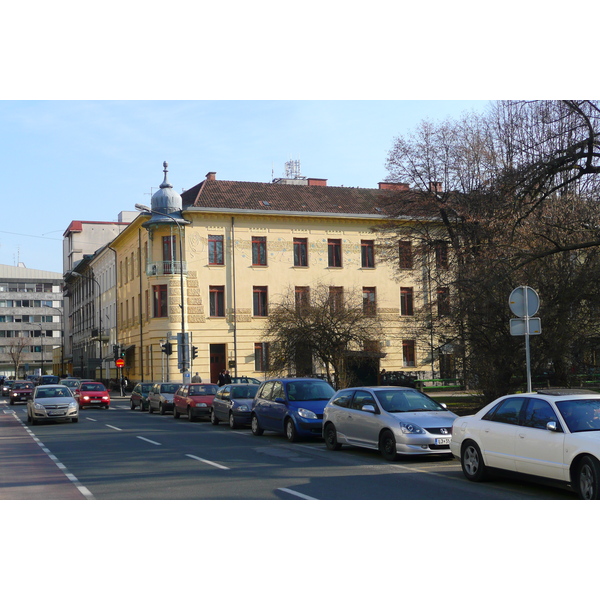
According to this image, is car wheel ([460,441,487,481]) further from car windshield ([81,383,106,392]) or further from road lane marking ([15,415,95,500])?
car windshield ([81,383,106,392])

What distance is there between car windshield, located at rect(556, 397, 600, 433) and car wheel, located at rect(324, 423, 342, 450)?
7.33 m

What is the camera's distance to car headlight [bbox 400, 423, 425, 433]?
48.8 ft

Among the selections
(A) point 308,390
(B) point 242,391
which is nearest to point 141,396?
(B) point 242,391

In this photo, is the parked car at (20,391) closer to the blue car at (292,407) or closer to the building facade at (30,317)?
the blue car at (292,407)

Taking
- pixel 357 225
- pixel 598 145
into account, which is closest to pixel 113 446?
pixel 598 145

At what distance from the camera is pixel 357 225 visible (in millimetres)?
57312

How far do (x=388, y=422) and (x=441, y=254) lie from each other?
22.1 m

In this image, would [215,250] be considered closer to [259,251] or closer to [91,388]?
[259,251]

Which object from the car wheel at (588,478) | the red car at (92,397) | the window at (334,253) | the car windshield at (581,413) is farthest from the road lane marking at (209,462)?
the window at (334,253)

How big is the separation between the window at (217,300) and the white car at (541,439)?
42325mm

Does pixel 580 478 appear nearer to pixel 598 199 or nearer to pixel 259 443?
pixel 259 443

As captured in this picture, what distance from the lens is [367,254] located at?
58188 mm

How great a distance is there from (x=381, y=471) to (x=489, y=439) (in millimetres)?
2610

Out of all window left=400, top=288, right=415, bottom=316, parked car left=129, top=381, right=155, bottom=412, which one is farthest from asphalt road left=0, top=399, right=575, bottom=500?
window left=400, top=288, right=415, bottom=316
